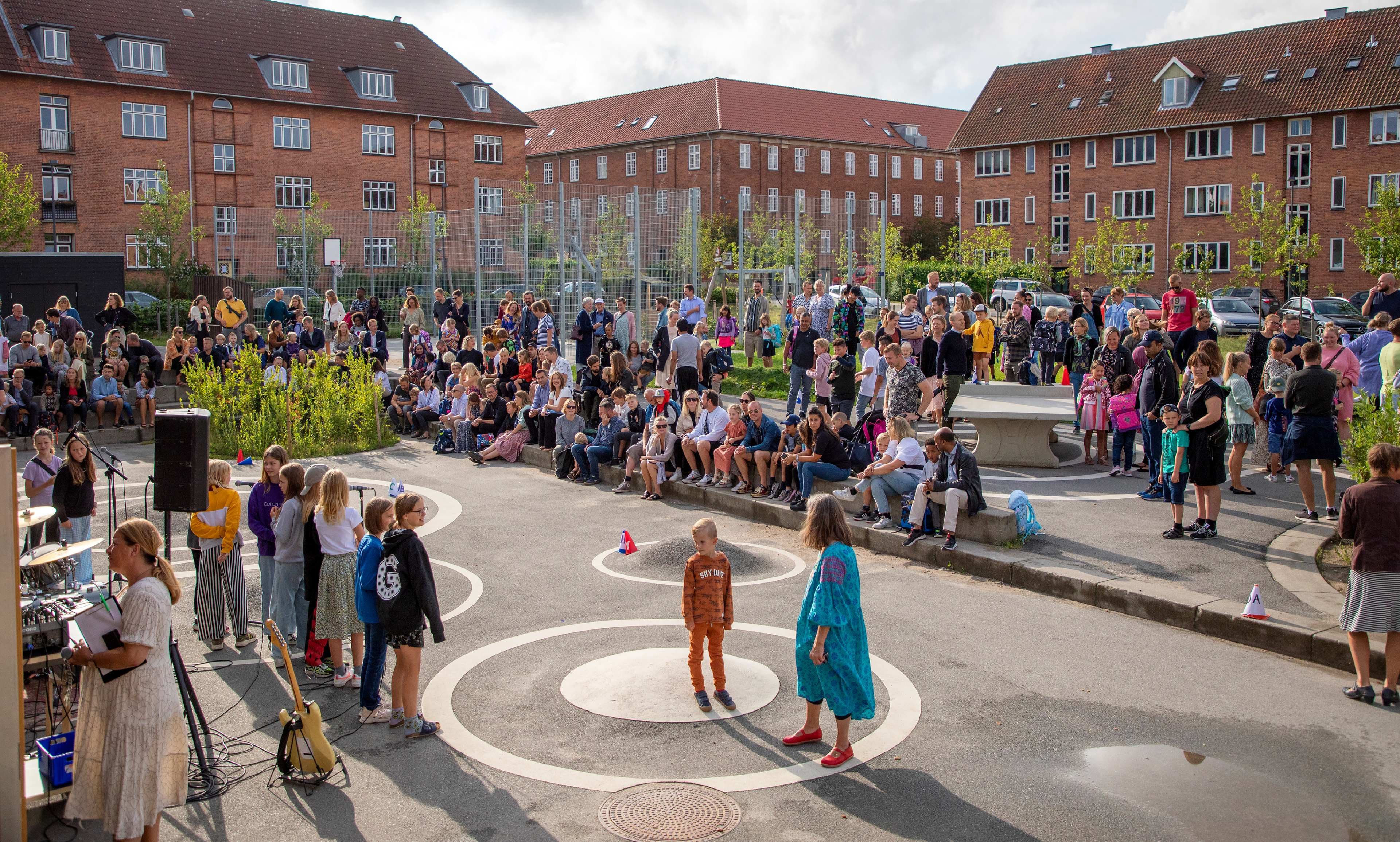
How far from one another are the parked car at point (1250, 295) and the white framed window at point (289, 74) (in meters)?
42.8

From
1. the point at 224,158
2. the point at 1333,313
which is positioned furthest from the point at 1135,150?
the point at 224,158

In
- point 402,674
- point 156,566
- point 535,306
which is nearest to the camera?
point 156,566

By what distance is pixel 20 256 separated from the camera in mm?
26453

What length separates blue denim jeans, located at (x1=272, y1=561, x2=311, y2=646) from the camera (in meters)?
8.96

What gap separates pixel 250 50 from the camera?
55281mm

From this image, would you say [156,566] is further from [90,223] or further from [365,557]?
[90,223]

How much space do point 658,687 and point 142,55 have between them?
2079 inches

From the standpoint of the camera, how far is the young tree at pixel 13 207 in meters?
42.2

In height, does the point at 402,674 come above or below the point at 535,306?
below

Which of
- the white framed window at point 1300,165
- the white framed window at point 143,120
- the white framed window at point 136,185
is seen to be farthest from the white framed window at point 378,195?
the white framed window at point 1300,165

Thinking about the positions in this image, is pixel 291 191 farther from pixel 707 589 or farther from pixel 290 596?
pixel 707 589

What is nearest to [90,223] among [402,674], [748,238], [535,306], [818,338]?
[748,238]

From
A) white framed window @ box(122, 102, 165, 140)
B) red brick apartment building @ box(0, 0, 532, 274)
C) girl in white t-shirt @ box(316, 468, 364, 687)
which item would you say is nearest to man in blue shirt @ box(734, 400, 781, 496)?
girl in white t-shirt @ box(316, 468, 364, 687)

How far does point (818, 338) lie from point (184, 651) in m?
11.0
